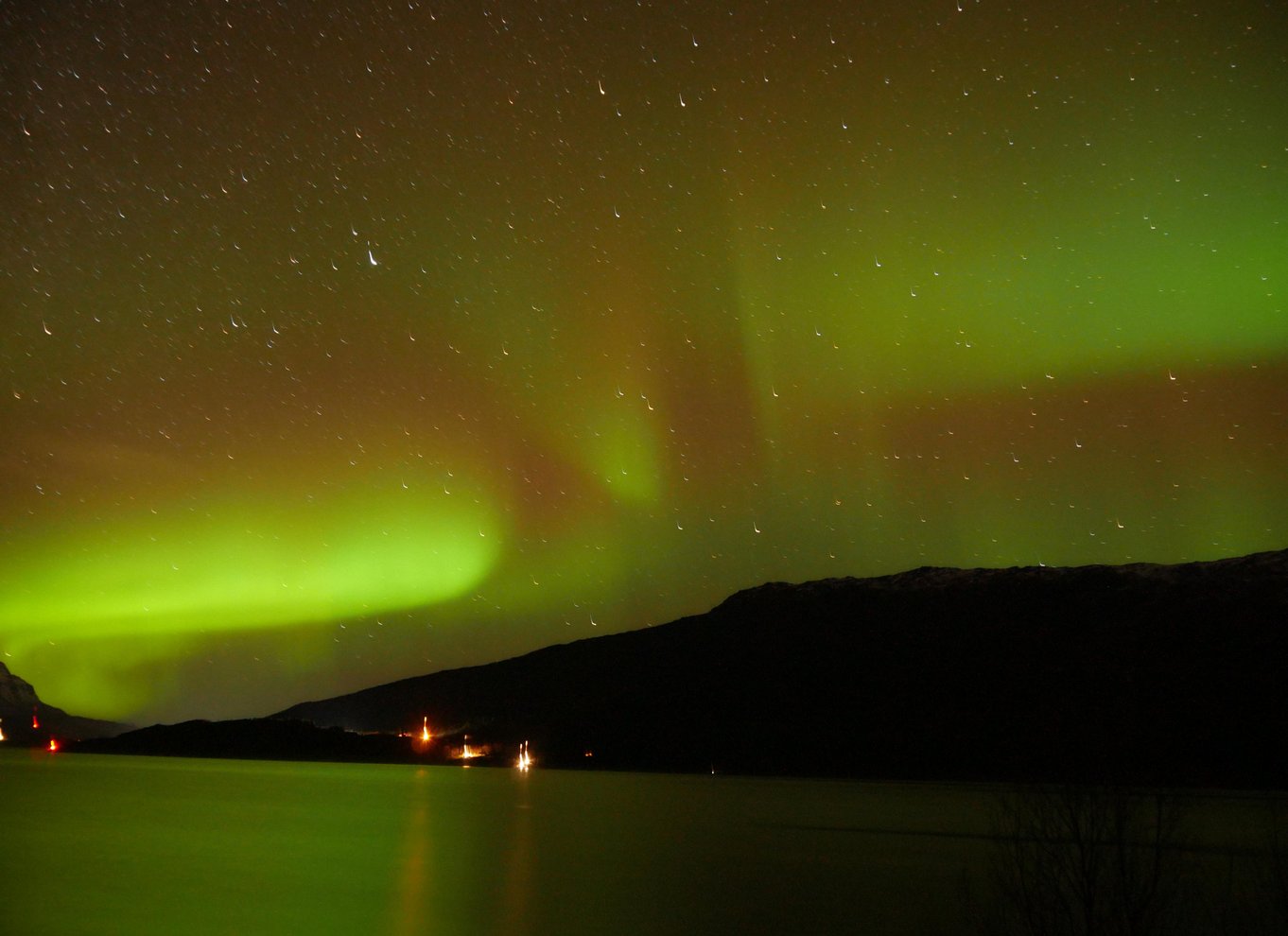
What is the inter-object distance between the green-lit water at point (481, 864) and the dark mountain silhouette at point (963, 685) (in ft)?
149

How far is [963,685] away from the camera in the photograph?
13200cm

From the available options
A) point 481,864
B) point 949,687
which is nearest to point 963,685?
point 949,687

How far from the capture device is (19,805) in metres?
54.3

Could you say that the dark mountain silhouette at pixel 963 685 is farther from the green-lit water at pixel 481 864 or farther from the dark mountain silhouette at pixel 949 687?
the green-lit water at pixel 481 864

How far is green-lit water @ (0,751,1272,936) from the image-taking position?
2044 cm

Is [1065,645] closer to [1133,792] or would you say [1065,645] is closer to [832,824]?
[832,824]

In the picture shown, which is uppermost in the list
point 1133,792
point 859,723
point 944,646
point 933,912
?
point 944,646

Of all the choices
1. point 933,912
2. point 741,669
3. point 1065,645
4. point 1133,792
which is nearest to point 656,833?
point 933,912

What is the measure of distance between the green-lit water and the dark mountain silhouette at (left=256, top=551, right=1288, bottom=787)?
45.4 meters

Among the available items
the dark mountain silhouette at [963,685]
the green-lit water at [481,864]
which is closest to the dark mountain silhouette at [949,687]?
the dark mountain silhouette at [963,685]

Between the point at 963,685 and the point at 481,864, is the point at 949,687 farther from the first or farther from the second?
the point at 481,864

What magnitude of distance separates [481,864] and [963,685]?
111 meters

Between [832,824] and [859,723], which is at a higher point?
[859,723]

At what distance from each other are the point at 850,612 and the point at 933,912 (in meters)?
165
